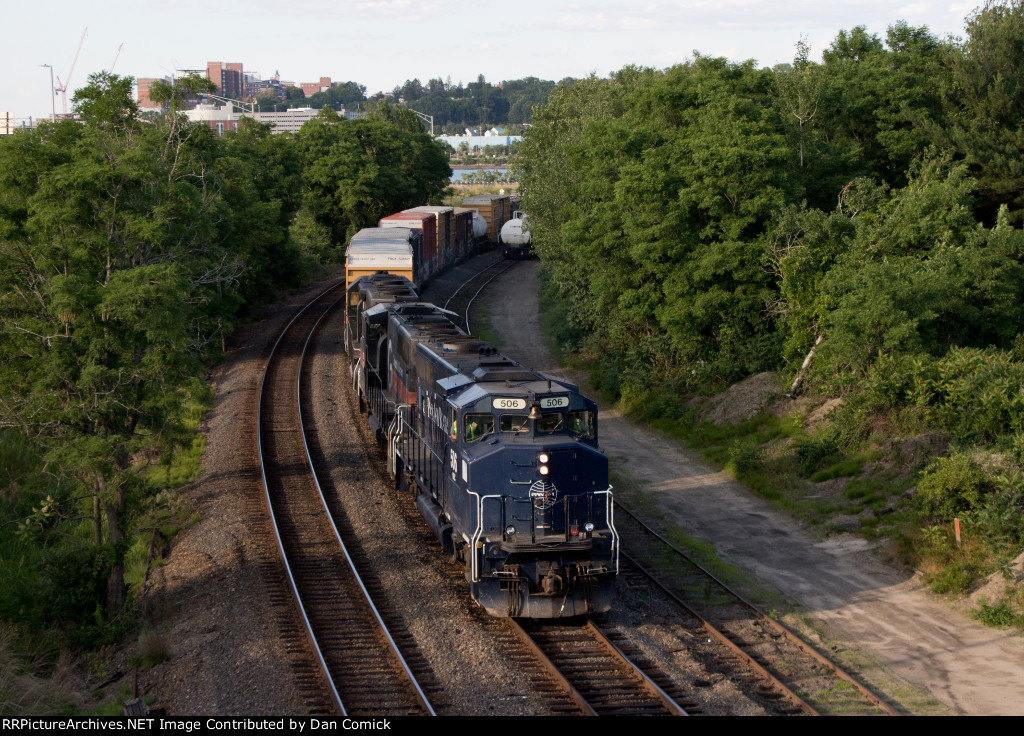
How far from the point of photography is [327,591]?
16.5m

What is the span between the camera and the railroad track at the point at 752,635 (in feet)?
40.8

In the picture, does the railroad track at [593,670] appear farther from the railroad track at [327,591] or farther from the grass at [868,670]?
the grass at [868,670]

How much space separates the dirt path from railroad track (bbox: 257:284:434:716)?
720 centimetres

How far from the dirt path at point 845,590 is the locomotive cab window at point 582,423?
5211 millimetres

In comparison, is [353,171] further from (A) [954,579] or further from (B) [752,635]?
(B) [752,635]

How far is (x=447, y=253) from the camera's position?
58.9m

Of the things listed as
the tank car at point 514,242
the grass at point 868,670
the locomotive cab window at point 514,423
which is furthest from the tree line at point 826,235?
the tank car at point 514,242

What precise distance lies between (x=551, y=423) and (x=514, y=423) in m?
0.61

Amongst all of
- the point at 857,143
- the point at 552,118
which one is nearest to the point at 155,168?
the point at 857,143

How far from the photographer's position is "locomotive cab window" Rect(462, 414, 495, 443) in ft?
48.4

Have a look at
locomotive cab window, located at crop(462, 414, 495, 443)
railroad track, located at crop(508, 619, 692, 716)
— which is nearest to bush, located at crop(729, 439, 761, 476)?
railroad track, located at crop(508, 619, 692, 716)

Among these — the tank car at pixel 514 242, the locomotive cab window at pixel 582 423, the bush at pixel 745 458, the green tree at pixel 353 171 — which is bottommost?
the bush at pixel 745 458

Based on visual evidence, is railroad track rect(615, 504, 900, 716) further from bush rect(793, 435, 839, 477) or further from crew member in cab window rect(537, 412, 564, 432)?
bush rect(793, 435, 839, 477)

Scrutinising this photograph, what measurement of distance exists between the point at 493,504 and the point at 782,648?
17.1 feet
